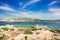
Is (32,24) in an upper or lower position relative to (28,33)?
upper

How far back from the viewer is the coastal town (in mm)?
2031

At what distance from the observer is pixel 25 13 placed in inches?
101

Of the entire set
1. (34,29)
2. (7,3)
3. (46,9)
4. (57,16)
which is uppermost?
(7,3)

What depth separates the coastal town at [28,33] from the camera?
203cm

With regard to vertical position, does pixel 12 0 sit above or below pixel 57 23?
above

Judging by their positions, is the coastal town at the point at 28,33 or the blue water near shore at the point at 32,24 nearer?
the coastal town at the point at 28,33

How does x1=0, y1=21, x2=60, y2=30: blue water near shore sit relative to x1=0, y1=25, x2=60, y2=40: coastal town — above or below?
above

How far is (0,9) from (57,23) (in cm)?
133

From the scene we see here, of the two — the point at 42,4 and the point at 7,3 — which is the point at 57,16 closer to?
the point at 42,4

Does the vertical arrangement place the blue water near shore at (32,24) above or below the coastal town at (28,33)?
above

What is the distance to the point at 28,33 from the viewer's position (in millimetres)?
2277

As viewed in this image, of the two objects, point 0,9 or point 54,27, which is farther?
point 0,9

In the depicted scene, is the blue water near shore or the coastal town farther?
the blue water near shore

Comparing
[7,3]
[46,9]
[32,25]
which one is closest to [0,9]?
[7,3]
